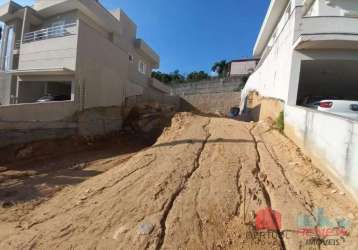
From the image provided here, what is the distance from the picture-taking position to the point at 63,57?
39.0 ft

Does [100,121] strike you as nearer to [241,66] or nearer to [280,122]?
[280,122]

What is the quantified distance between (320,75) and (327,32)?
349 centimetres

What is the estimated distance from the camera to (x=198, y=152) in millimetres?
7633

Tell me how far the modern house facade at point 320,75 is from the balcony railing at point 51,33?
30.3ft

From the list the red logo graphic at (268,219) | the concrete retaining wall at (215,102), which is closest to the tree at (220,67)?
the concrete retaining wall at (215,102)

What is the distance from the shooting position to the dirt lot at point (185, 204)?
3865mm

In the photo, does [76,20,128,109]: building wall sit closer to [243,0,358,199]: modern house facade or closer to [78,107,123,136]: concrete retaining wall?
[78,107,123,136]: concrete retaining wall

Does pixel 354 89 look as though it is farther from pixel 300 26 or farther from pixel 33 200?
pixel 33 200

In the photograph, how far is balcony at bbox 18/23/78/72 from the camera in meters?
11.7

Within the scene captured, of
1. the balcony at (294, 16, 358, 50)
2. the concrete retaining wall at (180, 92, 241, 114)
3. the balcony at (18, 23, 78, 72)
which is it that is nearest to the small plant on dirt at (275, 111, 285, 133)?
the balcony at (294, 16, 358, 50)

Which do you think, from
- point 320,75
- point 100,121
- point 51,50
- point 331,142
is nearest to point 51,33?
point 51,50

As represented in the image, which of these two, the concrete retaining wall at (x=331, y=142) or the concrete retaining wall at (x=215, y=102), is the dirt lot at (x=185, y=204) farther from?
the concrete retaining wall at (x=215, y=102)

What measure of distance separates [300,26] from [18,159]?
1031cm

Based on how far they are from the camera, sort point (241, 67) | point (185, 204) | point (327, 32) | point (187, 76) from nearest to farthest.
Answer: point (185, 204) → point (327, 32) → point (241, 67) → point (187, 76)
